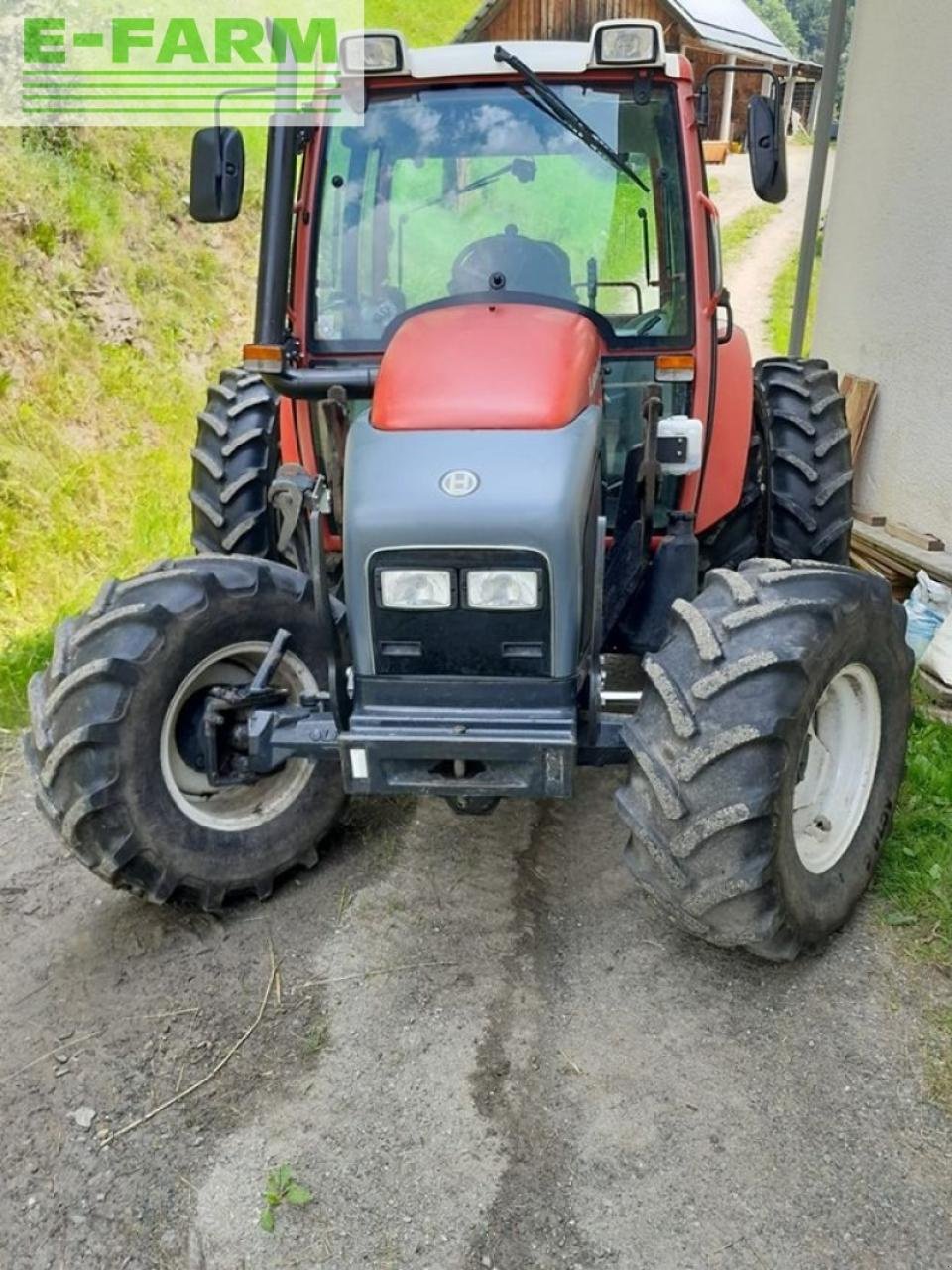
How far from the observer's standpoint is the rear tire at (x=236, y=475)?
4.04 m

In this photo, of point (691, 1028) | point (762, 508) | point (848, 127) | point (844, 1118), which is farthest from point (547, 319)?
point (848, 127)

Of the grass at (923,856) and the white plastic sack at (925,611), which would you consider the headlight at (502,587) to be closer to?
the grass at (923,856)

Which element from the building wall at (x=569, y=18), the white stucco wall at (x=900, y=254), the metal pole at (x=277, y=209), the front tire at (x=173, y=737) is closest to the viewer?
the front tire at (x=173, y=737)

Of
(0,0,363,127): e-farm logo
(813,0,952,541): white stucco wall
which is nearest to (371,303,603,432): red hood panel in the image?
(813,0,952,541): white stucco wall

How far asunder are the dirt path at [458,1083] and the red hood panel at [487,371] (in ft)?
4.50

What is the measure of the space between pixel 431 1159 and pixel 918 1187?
99cm

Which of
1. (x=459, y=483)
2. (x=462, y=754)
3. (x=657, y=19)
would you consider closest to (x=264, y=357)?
(x=459, y=483)

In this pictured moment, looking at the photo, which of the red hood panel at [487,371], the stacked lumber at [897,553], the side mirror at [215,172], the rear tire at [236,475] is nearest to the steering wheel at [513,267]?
the red hood panel at [487,371]

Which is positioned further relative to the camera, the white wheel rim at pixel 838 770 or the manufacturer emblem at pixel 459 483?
the white wheel rim at pixel 838 770

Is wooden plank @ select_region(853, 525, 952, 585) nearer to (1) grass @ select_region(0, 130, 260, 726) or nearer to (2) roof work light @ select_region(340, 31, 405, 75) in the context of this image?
(2) roof work light @ select_region(340, 31, 405, 75)

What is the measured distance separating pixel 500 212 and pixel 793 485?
1.48 meters

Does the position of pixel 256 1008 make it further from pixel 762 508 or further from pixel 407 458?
pixel 762 508

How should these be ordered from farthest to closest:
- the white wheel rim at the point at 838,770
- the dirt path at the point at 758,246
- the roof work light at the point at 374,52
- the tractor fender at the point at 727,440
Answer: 1. the dirt path at the point at 758,246
2. the tractor fender at the point at 727,440
3. the roof work light at the point at 374,52
4. the white wheel rim at the point at 838,770

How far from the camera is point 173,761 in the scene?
3111mm
